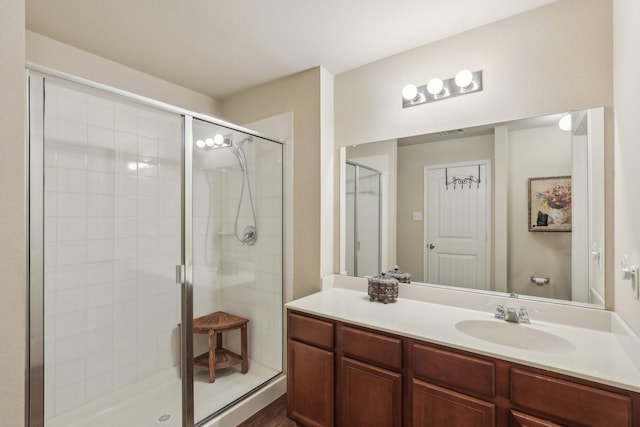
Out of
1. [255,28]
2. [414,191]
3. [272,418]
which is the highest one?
[255,28]

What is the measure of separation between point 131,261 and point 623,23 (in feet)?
9.72

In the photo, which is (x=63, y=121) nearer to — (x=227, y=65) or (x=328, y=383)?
(x=227, y=65)

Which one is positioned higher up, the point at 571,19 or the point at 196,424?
the point at 571,19

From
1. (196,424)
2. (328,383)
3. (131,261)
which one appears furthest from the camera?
(131,261)

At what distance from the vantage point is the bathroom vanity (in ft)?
3.70

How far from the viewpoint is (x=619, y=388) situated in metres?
1.05

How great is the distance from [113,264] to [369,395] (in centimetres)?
182

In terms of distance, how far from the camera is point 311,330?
1.85 meters

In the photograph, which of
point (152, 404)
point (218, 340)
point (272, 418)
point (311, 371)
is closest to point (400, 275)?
point (311, 371)

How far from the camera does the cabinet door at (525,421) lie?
1161 millimetres

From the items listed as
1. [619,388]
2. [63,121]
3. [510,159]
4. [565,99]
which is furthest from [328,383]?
[63,121]

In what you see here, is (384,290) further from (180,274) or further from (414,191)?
(180,274)

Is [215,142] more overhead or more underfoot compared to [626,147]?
more overhead

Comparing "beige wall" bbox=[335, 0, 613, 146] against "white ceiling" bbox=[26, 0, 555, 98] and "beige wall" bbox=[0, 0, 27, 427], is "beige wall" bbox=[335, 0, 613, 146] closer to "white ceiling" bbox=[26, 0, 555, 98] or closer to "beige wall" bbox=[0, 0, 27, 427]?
"white ceiling" bbox=[26, 0, 555, 98]
